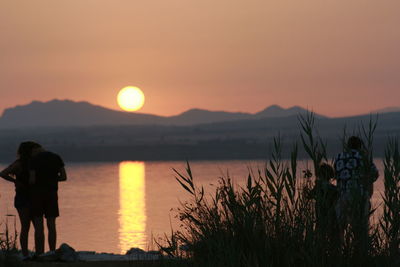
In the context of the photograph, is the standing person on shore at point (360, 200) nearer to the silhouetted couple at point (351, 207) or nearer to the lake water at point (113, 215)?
the silhouetted couple at point (351, 207)

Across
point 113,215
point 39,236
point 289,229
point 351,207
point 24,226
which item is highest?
point 351,207

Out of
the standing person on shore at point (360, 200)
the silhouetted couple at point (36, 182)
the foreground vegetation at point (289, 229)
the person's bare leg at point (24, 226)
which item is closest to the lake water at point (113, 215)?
the person's bare leg at point (24, 226)

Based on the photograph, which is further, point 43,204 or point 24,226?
point 24,226

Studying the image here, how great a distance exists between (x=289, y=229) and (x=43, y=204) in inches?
158

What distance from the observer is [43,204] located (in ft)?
33.8

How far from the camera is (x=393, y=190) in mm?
7469

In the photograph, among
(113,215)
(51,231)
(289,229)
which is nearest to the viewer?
(289,229)

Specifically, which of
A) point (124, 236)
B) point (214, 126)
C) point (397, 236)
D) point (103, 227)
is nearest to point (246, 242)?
point (397, 236)

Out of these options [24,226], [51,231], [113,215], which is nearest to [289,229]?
[51,231]

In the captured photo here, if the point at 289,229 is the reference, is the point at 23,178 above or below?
above

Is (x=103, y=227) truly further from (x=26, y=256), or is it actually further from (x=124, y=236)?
(x=26, y=256)

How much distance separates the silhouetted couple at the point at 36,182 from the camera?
10.2 m

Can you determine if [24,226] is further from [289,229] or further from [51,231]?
[289,229]

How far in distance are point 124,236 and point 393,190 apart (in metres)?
13.2
